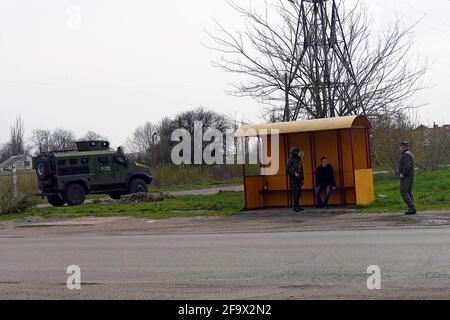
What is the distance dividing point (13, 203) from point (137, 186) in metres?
6.96

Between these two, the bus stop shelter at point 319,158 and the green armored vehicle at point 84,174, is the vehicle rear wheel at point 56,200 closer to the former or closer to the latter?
the green armored vehicle at point 84,174

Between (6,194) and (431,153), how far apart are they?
80.4ft

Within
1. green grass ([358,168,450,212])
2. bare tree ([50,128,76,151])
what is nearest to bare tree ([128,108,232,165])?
bare tree ([50,128,76,151])

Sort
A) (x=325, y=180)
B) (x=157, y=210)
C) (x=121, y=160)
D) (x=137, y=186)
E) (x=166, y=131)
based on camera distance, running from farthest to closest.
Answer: (x=166, y=131) < (x=137, y=186) < (x=121, y=160) < (x=157, y=210) < (x=325, y=180)

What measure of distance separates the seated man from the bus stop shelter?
0.69m

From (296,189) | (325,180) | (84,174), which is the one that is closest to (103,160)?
(84,174)

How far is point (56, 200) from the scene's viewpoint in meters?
31.2

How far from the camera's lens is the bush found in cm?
2698

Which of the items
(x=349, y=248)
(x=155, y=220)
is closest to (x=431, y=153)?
(x=155, y=220)

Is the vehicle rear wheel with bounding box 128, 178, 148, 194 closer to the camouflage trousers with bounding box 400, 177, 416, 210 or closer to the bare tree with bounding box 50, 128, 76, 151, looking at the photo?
the camouflage trousers with bounding box 400, 177, 416, 210

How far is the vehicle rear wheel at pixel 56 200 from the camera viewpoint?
102ft

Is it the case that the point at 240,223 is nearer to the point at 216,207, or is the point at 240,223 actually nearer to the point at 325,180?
the point at 325,180
